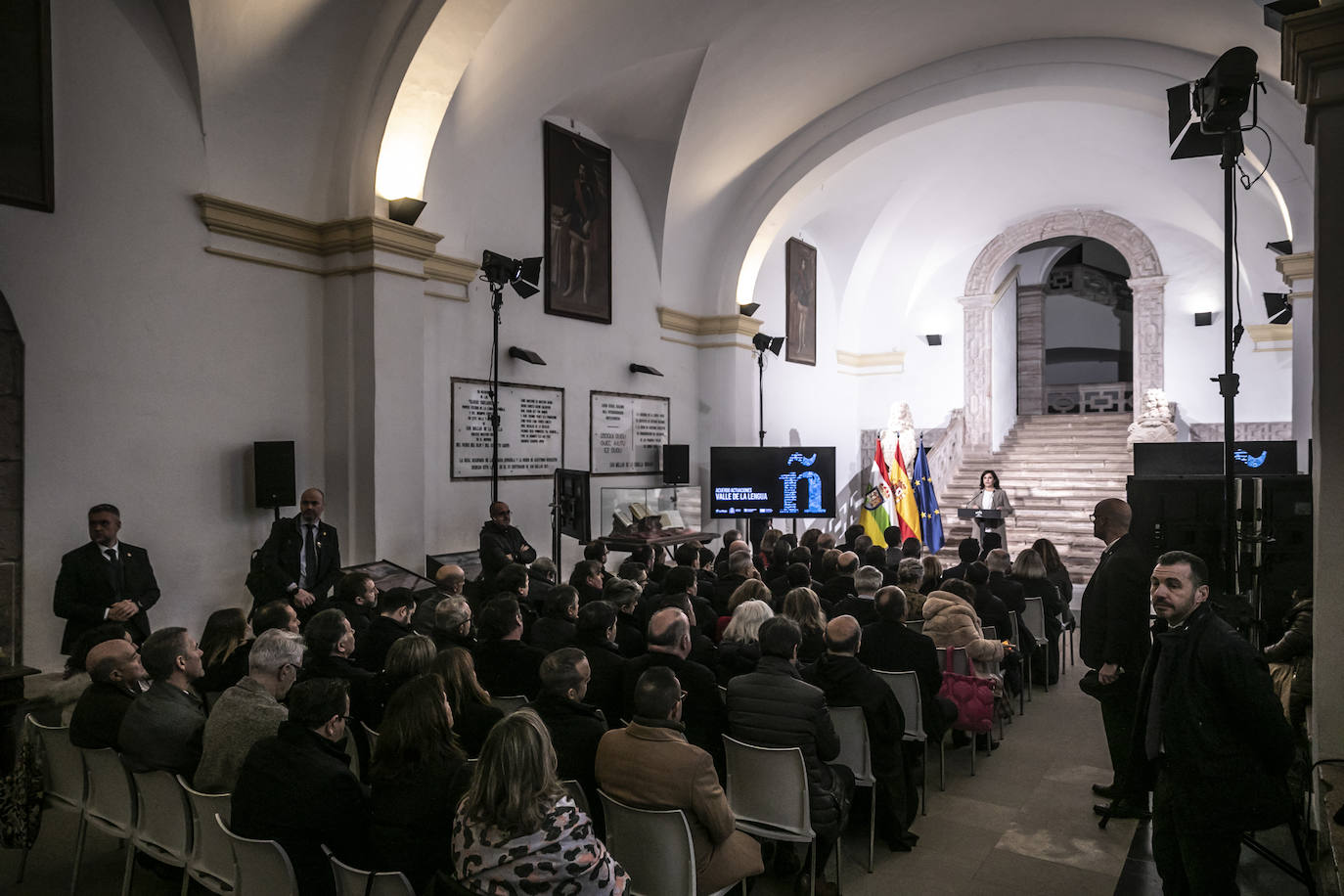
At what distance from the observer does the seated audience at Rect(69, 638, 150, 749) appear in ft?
10.9

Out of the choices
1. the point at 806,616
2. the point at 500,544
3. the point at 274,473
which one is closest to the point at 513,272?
the point at 500,544

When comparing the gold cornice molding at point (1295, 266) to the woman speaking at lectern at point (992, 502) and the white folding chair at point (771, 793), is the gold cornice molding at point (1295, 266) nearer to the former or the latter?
the woman speaking at lectern at point (992, 502)

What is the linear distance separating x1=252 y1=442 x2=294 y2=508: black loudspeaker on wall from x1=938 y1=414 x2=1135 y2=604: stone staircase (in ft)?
31.8

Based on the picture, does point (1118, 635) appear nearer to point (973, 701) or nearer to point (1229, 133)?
point (973, 701)

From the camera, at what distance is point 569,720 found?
310cm

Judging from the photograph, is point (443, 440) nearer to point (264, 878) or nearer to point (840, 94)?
point (264, 878)

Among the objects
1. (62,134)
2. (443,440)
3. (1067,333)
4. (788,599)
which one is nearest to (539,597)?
(788,599)

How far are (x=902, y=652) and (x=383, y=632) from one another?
2612 millimetres

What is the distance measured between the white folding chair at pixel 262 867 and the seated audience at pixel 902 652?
2852 mm

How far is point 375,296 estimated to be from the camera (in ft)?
23.1

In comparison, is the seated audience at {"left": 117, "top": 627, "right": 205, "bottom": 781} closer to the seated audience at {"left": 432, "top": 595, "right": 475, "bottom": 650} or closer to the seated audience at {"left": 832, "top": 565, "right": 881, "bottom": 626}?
the seated audience at {"left": 432, "top": 595, "right": 475, "bottom": 650}

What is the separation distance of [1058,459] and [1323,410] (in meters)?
12.7

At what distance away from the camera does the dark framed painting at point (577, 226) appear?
9.58m

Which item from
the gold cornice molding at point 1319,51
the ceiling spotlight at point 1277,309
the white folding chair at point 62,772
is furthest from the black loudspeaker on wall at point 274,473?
the ceiling spotlight at point 1277,309
